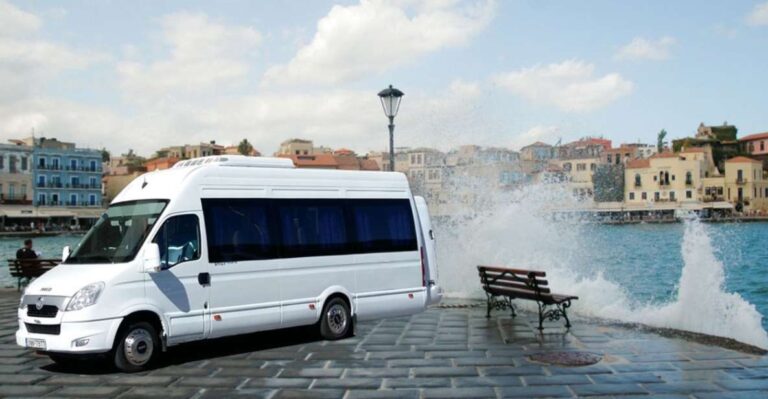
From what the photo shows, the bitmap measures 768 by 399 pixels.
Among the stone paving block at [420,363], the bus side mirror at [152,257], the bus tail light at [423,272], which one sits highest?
the bus side mirror at [152,257]

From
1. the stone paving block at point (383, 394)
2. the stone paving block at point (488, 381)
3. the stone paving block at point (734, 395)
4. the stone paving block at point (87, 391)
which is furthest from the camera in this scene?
the stone paving block at point (488, 381)

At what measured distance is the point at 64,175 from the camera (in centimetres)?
12544

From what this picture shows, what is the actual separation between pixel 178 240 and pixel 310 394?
3.31 meters

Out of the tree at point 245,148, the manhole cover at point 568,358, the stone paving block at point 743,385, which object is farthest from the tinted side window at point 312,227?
the tree at point 245,148

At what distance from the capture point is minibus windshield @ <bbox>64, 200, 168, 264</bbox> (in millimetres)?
10023

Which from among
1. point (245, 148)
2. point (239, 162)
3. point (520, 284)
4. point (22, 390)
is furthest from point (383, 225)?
point (245, 148)

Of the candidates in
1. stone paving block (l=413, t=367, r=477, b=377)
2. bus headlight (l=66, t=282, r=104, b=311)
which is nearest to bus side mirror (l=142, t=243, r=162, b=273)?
bus headlight (l=66, t=282, r=104, b=311)

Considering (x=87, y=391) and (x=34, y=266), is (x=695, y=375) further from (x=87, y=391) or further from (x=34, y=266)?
(x=34, y=266)

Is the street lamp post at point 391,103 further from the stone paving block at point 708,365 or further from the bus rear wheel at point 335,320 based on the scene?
the stone paving block at point 708,365

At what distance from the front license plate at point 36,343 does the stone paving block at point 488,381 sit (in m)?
5.39

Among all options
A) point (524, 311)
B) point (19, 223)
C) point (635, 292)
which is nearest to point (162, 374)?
point (524, 311)

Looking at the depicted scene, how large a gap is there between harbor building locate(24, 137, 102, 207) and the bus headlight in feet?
409

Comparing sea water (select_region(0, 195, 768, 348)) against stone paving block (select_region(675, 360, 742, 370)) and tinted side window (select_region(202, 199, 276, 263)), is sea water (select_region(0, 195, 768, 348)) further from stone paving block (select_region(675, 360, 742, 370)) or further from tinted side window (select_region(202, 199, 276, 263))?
tinted side window (select_region(202, 199, 276, 263))

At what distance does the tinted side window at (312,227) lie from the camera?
39.2ft
